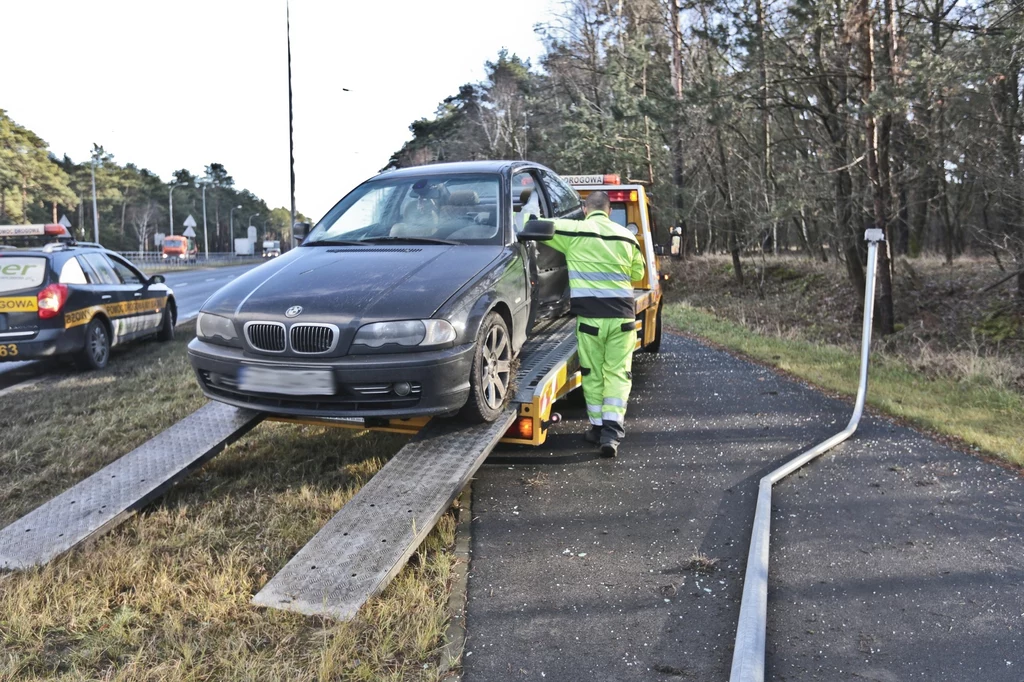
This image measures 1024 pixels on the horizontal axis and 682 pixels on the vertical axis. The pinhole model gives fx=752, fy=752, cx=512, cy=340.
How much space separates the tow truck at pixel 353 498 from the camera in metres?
3.24

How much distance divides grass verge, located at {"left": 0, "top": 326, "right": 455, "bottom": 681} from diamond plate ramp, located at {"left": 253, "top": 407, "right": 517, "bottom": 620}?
92 mm

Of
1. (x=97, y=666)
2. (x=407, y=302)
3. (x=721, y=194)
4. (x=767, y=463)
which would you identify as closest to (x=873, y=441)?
(x=767, y=463)

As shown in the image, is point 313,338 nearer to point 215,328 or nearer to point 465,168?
point 215,328

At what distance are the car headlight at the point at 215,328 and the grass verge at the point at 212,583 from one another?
3.06 ft

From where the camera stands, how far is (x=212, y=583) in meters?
3.32

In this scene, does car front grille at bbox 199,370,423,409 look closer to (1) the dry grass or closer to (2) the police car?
(1) the dry grass

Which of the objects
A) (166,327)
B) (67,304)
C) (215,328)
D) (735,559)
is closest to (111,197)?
(166,327)

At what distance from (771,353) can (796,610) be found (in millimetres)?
7191

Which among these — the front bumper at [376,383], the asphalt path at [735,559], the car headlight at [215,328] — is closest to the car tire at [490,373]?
the front bumper at [376,383]

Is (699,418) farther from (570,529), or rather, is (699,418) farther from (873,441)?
(570,529)

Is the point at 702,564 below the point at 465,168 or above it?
below

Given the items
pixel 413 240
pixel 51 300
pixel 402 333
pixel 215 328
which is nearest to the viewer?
pixel 402 333

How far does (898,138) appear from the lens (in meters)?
15.2

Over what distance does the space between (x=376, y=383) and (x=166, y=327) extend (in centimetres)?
825
